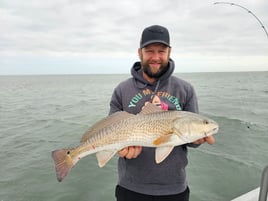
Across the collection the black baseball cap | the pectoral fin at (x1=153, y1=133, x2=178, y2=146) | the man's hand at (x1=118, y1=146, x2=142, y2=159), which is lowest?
the man's hand at (x1=118, y1=146, x2=142, y2=159)

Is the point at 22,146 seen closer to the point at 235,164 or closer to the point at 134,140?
the point at 235,164

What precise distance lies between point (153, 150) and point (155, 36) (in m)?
1.34

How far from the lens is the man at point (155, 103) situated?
10.7 feet

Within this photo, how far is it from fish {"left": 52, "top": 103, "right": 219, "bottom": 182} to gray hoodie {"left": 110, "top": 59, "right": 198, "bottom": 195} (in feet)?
Result: 0.94

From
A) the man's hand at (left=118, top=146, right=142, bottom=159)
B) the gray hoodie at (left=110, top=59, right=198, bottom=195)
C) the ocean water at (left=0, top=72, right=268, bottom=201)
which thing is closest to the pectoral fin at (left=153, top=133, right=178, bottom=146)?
the man's hand at (left=118, top=146, right=142, bottom=159)

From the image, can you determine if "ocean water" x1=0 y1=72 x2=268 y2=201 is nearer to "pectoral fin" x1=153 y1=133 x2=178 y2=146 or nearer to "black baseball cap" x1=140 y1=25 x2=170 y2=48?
"pectoral fin" x1=153 y1=133 x2=178 y2=146

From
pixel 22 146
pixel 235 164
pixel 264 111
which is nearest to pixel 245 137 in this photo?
pixel 235 164

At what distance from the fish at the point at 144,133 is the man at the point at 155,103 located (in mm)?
167

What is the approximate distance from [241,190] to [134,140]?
631cm

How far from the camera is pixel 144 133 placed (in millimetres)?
3057

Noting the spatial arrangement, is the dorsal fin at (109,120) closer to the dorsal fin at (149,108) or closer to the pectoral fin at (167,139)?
the dorsal fin at (149,108)

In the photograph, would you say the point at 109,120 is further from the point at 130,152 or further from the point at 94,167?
the point at 94,167

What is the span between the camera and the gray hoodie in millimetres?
3260

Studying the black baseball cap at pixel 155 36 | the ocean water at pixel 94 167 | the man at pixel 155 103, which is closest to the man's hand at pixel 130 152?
the man at pixel 155 103
